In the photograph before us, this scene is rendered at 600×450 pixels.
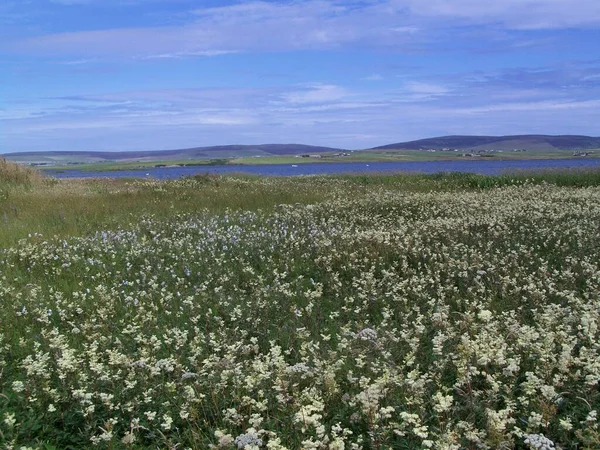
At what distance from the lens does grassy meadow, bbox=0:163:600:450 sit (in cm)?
388

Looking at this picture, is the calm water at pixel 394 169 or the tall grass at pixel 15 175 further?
the calm water at pixel 394 169

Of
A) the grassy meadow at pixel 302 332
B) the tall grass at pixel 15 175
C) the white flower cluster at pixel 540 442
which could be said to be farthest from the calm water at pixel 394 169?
the white flower cluster at pixel 540 442

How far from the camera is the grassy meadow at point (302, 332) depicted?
3.88m

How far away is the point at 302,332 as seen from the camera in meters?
5.74

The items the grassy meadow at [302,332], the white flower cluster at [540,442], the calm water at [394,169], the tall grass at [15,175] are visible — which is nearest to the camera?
the white flower cluster at [540,442]

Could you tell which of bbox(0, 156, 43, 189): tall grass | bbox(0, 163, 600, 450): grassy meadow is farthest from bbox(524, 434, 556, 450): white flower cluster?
bbox(0, 156, 43, 189): tall grass

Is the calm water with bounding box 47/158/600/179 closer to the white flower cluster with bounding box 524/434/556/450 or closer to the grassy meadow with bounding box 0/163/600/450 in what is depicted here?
the grassy meadow with bounding box 0/163/600/450

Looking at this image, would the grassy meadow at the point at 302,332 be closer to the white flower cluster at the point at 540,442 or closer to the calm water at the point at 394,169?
the white flower cluster at the point at 540,442

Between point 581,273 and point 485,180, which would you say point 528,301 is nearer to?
point 581,273

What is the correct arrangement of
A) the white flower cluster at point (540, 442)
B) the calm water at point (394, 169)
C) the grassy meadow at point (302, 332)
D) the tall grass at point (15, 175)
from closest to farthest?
1. the white flower cluster at point (540, 442)
2. the grassy meadow at point (302, 332)
3. the tall grass at point (15, 175)
4. the calm water at point (394, 169)

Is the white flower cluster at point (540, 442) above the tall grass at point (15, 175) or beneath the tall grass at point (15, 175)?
beneath

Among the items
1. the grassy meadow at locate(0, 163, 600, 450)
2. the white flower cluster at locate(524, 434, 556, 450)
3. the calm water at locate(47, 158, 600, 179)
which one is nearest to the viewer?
the white flower cluster at locate(524, 434, 556, 450)

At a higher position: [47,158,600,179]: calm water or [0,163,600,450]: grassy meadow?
[47,158,600,179]: calm water

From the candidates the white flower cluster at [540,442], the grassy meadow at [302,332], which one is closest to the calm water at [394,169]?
the grassy meadow at [302,332]
